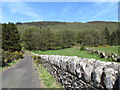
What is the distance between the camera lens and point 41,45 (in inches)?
1839

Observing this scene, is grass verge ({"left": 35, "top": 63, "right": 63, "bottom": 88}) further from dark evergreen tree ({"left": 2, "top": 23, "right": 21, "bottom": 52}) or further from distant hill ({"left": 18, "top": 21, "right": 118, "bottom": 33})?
distant hill ({"left": 18, "top": 21, "right": 118, "bottom": 33})

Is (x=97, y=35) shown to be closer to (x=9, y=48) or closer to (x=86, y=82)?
(x=9, y=48)

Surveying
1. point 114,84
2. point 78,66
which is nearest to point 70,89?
point 78,66

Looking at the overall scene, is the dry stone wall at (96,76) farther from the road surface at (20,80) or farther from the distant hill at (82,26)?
the distant hill at (82,26)

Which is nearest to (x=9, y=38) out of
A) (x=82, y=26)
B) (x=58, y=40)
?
(x=58, y=40)

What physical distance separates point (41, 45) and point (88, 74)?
146 feet

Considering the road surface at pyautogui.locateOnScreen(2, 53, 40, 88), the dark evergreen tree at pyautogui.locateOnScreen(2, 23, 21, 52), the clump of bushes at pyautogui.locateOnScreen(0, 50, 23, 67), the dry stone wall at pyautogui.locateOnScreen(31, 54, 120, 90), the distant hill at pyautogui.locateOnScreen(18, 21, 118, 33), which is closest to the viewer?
the dry stone wall at pyautogui.locateOnScreen(31, 54, 120, 90)

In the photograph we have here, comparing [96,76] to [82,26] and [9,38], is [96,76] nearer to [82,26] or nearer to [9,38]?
[9,38]

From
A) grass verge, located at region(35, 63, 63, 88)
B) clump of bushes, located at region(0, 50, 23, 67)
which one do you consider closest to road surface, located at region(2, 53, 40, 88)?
grass verge, located at region(35, 63, 63, 88)

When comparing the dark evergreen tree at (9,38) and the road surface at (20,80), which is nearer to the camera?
the road surface at (20,80)

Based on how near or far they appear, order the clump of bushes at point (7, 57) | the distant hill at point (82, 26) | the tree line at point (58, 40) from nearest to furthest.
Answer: the clump of bushes at point (7, 57) < the tree line at point (58, 40) < the distant hill at point (82, 26)

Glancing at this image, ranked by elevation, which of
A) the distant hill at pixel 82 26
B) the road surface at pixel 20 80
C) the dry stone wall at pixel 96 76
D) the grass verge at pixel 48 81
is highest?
the distant hill at pixel 82 26

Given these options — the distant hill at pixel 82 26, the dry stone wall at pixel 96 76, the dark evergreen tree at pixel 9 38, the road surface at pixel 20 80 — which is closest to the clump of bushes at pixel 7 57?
the dark evergreen tree at pixel 9 38

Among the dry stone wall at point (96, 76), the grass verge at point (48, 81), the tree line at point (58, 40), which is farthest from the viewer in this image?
the tree line at point (58, 40)
